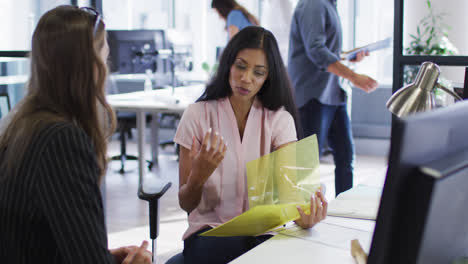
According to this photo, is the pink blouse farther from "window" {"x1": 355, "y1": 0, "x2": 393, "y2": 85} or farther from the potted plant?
"window" {"x1": 355, "y1": 0, "x2": 393, "y2": 85}

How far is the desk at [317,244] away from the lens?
1.17 metres

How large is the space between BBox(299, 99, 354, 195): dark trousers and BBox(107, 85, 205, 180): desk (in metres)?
1.31

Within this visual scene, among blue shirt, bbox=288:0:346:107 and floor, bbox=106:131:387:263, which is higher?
blue shirt, bbox=288:0:346:107

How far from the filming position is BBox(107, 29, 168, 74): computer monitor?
3920 millimetres

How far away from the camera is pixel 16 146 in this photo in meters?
1.00

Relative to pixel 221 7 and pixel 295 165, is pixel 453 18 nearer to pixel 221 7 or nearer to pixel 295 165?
pixel 221 7

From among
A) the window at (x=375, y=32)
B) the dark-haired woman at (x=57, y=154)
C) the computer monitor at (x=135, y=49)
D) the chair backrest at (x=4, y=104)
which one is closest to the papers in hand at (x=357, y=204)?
the dark-haired woman at (x=57, y=154)

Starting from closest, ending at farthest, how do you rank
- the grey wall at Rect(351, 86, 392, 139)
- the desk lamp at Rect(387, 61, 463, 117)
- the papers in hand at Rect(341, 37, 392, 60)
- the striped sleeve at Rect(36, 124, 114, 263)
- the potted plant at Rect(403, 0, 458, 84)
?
the striped sleeve at Rect(36, 124, 114, 263)
the desk lamp at Rect(387, 61, 463, 117)
the papers in hand at Rect(341, 37, 392, 60)
the potted plant at Rect(403, 0, 458, 84)
the grey wall at Rect(351, 86, 392, 139)

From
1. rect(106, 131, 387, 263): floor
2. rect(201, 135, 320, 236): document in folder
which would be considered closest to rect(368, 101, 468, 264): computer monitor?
rect(201, 135, 320, 236): document in folder

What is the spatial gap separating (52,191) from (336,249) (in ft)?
2.21

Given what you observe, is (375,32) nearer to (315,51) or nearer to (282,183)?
(315,51)

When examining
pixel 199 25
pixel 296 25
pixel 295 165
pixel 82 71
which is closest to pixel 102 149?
pixel 82 71

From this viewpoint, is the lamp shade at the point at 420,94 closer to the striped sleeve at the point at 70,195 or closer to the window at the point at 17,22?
the striped sleeve at the point at 70,195

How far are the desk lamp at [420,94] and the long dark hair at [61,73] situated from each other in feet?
2.43
